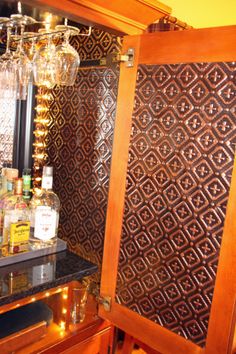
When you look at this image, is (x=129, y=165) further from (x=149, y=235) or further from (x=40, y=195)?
(x=40, y=195)

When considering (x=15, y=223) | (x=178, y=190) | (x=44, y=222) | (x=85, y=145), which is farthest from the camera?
(x=85, y=145)

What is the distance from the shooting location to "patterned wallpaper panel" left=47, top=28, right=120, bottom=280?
161 centimetres

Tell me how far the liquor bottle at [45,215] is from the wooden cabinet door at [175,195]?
254 mm

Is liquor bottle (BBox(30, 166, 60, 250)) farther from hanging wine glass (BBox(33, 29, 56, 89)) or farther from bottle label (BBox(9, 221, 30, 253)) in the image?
hanging wine glass (BBox(33, 29, 56, 89))

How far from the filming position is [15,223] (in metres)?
1.38

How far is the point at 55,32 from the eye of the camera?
132 centimetres

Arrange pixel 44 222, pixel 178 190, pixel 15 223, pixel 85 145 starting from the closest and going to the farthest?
pixel 178 190
pixel 15 223
pixel 44 222
pixel 85 145

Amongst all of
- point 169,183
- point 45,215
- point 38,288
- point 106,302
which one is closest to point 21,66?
point 45,215

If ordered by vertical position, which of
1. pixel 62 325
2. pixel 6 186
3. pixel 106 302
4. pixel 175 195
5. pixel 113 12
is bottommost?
pixel 62 325

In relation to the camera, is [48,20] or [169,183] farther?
[48,20]

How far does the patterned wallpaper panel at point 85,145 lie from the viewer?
5.29 ft

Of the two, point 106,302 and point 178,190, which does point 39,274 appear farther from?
point 178,190

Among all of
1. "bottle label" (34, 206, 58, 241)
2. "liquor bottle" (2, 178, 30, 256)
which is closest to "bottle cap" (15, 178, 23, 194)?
"liquor bottle" (2, 178, 30, 256)

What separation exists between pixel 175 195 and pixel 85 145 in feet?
2.13
